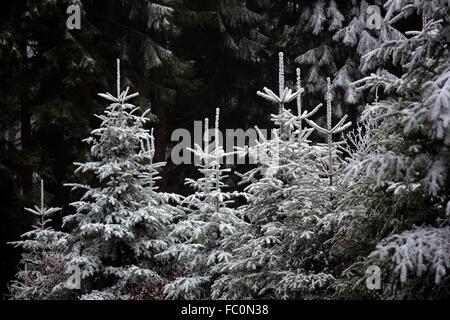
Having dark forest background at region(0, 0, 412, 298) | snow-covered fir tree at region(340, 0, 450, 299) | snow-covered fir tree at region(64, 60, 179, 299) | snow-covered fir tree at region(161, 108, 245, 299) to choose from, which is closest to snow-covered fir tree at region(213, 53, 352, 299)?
snow-covered fir tree at region(161, 108, 245, 299)

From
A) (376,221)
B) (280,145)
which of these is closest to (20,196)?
(280,145)

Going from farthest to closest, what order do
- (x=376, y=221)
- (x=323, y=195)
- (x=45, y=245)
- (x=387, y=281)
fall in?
(x=45, y=245)
(x=323, y=195)
(x=376, y=221)
(x=387, y=281)

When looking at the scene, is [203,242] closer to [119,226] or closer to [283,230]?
[119,226]

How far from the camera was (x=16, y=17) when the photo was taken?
511 inches

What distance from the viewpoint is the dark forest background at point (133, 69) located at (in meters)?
12.6

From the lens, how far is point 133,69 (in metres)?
14.4

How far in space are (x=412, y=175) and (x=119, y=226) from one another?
14.2 feet

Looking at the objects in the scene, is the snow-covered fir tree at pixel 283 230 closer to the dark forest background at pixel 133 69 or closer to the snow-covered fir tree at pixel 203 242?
the snow-covered fir tree at pixel 203 242

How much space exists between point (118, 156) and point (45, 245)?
2.20 metres

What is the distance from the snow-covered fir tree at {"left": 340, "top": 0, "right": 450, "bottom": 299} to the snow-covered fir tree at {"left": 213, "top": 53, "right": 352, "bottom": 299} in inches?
28.7

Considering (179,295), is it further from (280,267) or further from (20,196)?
(20,196)

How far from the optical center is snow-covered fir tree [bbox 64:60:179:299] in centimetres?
791

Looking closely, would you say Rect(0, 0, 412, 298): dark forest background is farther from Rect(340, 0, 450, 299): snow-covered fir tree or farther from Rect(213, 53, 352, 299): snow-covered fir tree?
Rect(340, 0, 450, 299): snow-covered fir tree

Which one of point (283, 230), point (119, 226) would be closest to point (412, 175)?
point (283, 230)
